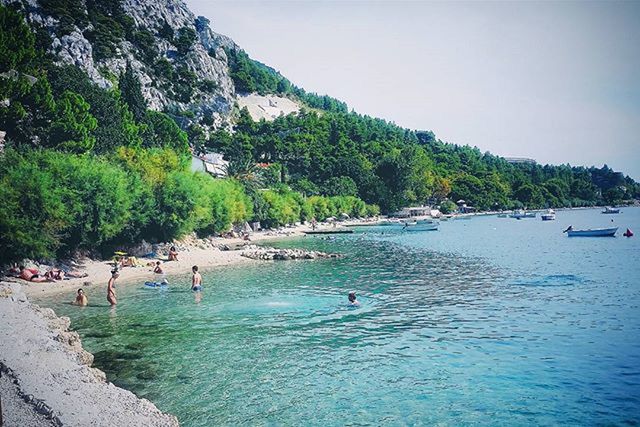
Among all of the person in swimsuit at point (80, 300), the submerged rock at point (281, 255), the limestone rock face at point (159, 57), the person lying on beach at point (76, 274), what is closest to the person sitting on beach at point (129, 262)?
the person lying on beach at point (76, 274)

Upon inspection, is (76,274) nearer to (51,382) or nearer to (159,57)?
(51,382)

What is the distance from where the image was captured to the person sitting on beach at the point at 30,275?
32.9 m

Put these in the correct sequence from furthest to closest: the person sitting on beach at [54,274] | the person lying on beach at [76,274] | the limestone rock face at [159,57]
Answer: the limestone rock face at [159,57]
the person lying on beach at [76,274]
the person sitting on beach at [54,274]

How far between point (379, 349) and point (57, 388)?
12.1 meters

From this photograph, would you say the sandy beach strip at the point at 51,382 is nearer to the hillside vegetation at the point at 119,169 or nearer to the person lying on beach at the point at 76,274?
the person lying on beach at the point at 76,274

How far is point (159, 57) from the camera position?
16488 centimetres

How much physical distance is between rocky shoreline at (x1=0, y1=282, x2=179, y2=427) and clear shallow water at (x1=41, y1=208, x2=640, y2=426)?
4.39 ft

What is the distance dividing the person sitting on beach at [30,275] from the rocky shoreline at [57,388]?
590 inches

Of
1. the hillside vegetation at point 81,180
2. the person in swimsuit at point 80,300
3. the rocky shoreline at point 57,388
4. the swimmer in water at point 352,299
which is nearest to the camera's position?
the rocky shoreline at point 57,388

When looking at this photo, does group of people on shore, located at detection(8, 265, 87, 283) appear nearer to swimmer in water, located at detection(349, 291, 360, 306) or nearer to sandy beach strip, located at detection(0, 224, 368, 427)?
sandy beach strip, located at detection(0, 224, 368, 427)

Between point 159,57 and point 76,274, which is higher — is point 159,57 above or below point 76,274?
above

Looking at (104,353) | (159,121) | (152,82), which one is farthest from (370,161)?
(104,353)

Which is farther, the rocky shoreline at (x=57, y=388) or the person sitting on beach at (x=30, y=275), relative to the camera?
the person sitting on beach at (x=30, y=275)

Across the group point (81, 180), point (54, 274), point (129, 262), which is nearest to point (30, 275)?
point (54, 274)
